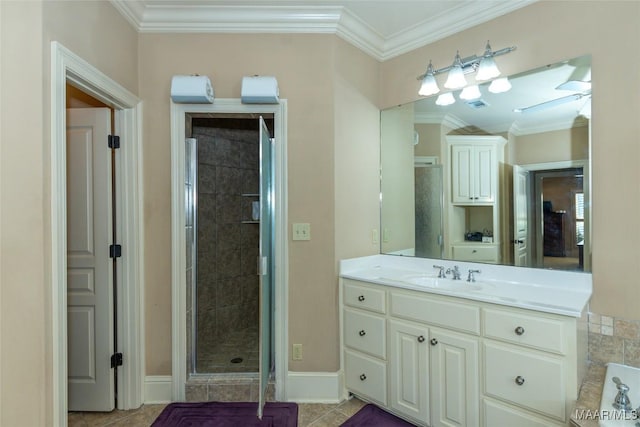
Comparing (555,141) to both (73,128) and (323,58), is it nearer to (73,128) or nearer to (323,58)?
(323,58)

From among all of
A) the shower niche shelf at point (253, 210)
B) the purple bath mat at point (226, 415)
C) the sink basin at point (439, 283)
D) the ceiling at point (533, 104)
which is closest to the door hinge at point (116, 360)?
the purple bath mat at point (226, 415)

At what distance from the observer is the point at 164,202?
7.38 feet

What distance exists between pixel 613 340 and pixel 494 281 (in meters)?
0.60

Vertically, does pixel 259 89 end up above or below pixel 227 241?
above

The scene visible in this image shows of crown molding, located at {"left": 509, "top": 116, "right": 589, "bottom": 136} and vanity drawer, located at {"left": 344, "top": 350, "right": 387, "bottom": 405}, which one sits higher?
crown molding, located at {"left": 509, "top": 116, "right": 589, "bottom": 136}

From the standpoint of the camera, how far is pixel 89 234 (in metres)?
2.12

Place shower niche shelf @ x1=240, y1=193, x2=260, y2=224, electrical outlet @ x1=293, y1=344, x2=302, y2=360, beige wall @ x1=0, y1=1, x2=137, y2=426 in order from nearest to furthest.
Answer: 1. beige wall @ x1=0, y1=1, x2=137, y2=426
2. electrical outlet @ x1=293, y1=344, x2=302, y2=360
3. shower niche shelf @ x1=240, y1=193, x2=260, y2=224

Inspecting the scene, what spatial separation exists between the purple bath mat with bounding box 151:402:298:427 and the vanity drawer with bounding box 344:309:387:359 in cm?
59

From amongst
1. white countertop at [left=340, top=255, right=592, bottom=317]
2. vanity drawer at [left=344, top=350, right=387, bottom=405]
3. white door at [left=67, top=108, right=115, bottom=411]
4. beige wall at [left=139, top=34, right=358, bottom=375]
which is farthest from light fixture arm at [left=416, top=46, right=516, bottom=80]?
white door at [left=67, top=108, right=115, bottom=411]

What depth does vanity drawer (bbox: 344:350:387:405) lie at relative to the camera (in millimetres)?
2061

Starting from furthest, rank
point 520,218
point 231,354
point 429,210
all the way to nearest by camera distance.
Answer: point 231,354 < point 429,210 < point 520,218

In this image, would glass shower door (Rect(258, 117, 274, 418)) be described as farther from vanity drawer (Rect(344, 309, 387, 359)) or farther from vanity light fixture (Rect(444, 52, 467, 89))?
vanity light fixture (Rect(444, 52, 467, 89))

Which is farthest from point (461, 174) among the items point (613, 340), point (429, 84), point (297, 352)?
point (297, 352)

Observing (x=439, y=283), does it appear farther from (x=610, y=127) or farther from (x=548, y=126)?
(x=610, y=127)
